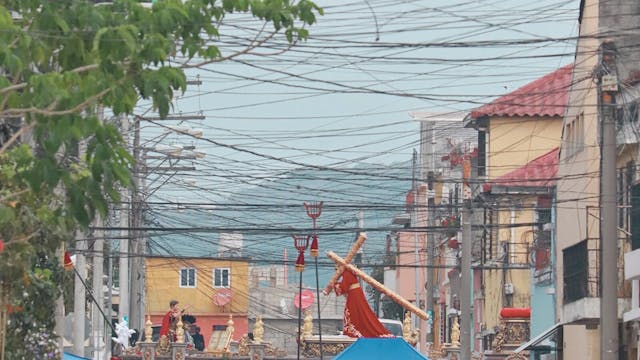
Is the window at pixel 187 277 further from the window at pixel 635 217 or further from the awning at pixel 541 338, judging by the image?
the window at pixel 635 217

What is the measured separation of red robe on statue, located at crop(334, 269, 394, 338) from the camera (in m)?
39.4

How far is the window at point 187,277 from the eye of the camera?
86.5m

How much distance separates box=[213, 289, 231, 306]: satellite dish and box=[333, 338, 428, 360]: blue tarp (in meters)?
61.0

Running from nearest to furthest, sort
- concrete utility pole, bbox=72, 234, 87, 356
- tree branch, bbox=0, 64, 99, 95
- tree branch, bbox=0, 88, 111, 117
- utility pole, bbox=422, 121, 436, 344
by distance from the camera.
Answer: tree branch, bbox=0, 88, 111, 117, tree branch, bbox=0, 64, 99, 95, concrete utility pole, bbox=72, 234, 87, 356, utility pole, bbox=422, 121, 436, 344

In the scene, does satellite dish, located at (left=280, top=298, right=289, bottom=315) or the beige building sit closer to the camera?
the beige building

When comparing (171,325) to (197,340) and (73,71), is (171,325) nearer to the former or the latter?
(197,340)

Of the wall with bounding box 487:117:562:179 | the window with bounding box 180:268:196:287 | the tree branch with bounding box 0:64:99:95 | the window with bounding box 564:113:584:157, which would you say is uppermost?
the wall with bounding box 487:117:562:179

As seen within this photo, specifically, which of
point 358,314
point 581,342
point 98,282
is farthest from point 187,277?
point 581,342

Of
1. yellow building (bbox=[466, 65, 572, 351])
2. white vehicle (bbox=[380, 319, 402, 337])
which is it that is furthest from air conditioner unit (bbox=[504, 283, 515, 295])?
white vehicle (bbox=[380, 319, 402, 337])

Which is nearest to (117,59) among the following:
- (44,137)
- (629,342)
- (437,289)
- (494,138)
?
(44,137)

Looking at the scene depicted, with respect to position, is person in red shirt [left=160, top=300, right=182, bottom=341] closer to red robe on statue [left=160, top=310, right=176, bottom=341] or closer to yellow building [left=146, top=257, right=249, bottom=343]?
red robe on statue [left=160, top=310, right=176, bottom=341]

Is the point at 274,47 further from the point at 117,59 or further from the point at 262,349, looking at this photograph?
the point at 262,349

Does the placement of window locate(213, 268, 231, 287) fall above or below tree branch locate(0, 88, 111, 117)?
above

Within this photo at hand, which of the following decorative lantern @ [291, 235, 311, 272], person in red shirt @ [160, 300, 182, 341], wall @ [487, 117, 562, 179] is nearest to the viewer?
decorative lantern @ [291, 235, 311, 272]
